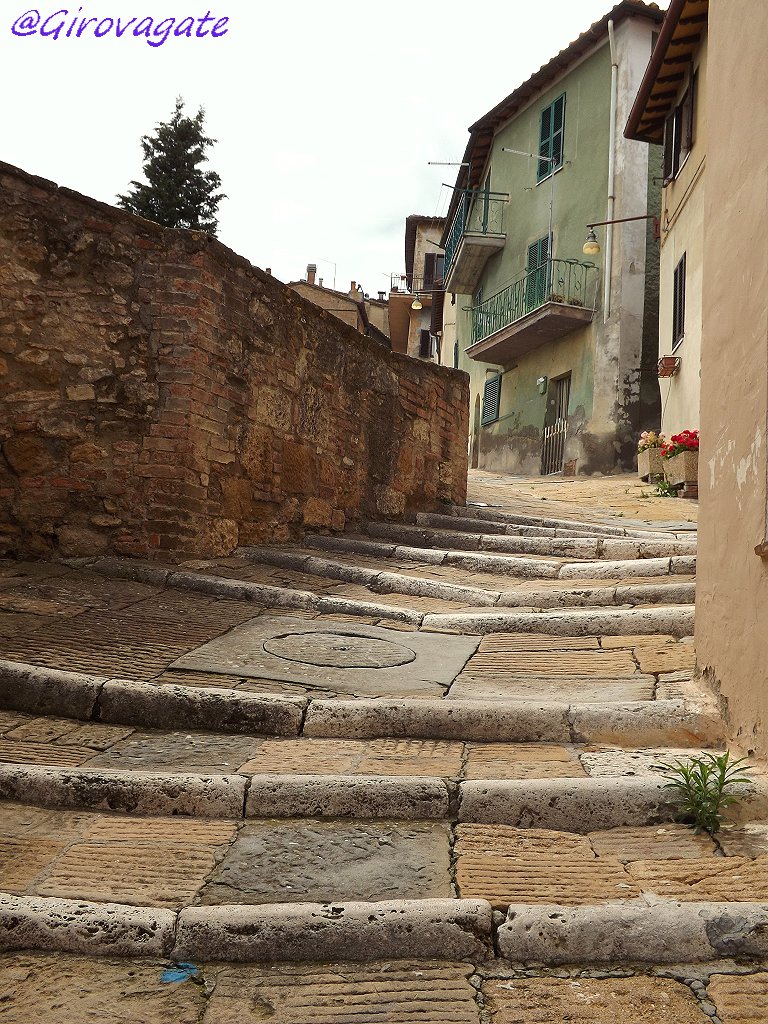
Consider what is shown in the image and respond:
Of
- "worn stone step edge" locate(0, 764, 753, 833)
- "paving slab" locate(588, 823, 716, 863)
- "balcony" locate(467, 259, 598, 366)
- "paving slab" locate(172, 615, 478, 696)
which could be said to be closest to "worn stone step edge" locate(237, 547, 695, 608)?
"paving slab" locate(172, 615, 478, 696)

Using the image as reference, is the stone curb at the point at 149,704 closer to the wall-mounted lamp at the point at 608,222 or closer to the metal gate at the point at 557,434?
the wall-mounted lamp at the point at 608,222

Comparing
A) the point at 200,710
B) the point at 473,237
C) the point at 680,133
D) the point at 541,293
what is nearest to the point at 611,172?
the point at 541,293

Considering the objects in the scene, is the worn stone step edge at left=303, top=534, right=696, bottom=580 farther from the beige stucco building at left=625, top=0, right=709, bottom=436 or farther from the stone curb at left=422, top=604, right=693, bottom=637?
the beige stucco building at left=625, top=0, right=709, bottom=436

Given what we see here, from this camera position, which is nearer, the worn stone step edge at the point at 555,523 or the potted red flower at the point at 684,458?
the worn stone step edge at the point at 555,523

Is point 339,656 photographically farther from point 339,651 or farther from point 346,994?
point 346,994

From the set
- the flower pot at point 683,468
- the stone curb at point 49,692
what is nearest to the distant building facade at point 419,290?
the flower pot at point 683,468

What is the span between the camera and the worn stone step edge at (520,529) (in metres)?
7.46

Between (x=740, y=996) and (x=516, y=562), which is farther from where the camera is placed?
(x=516, y=562)

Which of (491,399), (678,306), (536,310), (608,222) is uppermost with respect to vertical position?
(608,222)

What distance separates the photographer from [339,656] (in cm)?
427

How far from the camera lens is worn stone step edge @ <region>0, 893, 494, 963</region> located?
1.97 m

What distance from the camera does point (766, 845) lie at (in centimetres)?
236

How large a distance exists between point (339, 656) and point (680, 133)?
1317 cm

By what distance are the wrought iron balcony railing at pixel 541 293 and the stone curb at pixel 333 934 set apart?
57.7ft
